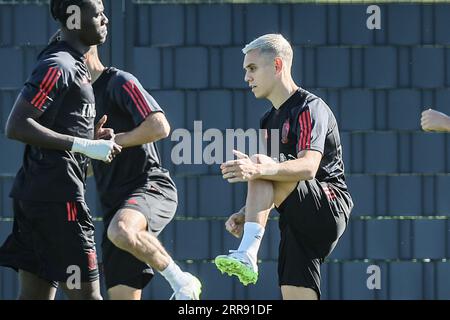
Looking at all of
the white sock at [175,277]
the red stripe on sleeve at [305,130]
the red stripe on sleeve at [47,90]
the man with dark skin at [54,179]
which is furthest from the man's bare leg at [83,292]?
the red stripe on sleeve at [305,130]

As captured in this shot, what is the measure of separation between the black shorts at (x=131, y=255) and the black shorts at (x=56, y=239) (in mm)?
711

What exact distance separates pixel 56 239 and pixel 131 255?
38.4 inches

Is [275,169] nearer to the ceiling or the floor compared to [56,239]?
nearer to the ceiling

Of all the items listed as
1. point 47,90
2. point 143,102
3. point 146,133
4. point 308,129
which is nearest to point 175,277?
point 146,133

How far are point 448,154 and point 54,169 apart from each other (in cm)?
324

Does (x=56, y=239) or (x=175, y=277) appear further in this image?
(x=175, y=277)

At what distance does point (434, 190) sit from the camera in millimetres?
10344

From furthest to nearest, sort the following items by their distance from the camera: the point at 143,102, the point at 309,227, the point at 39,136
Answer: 1. the point at 143,102
2. the point at 309,227
3. the point at 39,136

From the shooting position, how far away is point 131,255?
880 cm

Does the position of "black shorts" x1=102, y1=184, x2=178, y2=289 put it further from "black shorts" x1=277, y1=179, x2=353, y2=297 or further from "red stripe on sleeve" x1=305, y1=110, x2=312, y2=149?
"red stripe on sleeve" x1=305, y1=110, x2=312, y2=149

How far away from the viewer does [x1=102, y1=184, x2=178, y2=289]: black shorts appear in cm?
866

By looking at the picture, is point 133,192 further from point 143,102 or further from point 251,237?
point 251,237

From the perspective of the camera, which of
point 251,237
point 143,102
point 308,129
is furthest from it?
point 143,102

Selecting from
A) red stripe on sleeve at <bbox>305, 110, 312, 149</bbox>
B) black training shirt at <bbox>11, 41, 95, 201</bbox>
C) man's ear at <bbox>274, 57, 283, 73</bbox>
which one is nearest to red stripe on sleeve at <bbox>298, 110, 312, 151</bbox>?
red stripe on sleeve at <bbox>305, 110, 312, 149</bbox>
